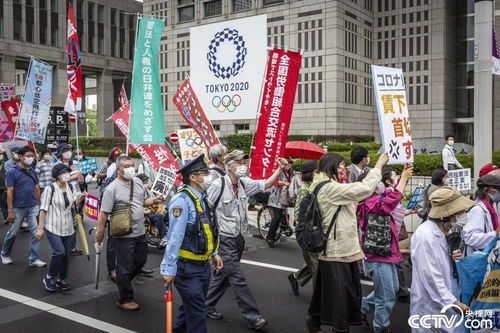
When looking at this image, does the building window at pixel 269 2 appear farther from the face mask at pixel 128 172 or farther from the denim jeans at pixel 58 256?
the face mask at pixel 128 172

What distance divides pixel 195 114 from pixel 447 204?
5.42 m

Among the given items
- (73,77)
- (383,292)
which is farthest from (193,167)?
(73,77)

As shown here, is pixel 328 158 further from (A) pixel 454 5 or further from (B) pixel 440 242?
(A) pixel 454 5

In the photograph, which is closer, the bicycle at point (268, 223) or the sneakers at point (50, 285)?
the sneakers at point (50, 285)

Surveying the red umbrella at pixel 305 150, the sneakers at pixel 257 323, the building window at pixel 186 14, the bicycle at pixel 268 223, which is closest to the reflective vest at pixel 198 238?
the sneakers at pixel 257 323

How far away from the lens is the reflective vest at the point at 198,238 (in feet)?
14.3

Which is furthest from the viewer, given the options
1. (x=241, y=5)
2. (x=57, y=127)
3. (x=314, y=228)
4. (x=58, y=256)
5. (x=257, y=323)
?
(x=241, y=5)

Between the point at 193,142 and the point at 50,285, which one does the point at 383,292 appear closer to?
Result: the point at 50,285

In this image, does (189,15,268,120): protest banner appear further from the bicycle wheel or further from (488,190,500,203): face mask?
(488,190,500,203): face mask

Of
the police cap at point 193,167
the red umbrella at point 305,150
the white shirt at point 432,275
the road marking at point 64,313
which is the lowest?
the road marking at point 64,313

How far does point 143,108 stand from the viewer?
28.1ft

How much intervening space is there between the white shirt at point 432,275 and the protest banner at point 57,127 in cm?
1791

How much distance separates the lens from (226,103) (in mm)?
7871

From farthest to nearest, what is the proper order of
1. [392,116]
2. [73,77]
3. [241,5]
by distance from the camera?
[241,5]
[73,77]
[392,116]
